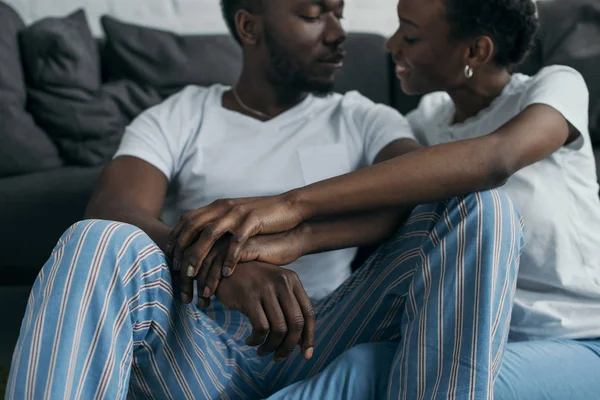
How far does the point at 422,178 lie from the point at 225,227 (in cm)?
29

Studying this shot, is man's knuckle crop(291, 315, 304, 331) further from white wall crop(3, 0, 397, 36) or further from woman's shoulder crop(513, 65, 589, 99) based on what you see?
white wall crop(3, 0, 397, 36)

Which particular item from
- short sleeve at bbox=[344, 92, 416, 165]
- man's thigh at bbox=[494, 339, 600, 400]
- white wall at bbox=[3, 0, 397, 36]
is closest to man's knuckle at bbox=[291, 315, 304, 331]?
man's thigh at bbox=[494, 339, 600, 400]

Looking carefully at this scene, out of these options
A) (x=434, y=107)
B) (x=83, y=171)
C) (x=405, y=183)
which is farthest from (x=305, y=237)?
Answer: (x=83, y=171)

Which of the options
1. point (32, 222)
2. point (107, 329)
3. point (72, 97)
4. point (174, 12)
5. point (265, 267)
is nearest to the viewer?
point (107, 329)

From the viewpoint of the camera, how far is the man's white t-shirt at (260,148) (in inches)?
51.2

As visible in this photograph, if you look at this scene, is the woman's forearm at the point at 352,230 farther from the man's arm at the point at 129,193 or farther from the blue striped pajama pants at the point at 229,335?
the man's arm at the point at 129,193

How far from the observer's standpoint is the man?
2.70 feet

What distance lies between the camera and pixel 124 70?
2.07 metres

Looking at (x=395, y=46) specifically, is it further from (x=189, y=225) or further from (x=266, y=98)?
(x=189, y=225)

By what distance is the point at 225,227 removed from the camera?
930 mm

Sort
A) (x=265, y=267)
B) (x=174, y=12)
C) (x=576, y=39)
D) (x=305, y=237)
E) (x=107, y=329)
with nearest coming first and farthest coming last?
(x=107, y=329), (x=265, y=267), (x=305, y=237), (x=576, y=39), (x=174, y=12)

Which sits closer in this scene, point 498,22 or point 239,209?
point 239,209

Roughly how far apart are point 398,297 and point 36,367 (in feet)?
1.68

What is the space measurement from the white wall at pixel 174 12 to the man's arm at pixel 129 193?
1.28 metres
